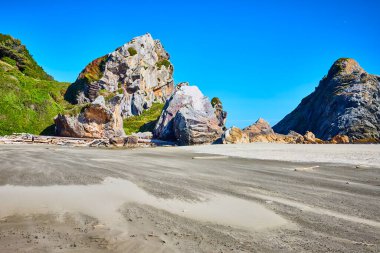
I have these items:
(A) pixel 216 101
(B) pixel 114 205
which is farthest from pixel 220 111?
(B) pixel 114 205

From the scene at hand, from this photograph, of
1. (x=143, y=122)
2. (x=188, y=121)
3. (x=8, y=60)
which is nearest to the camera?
(x=188, y=121)

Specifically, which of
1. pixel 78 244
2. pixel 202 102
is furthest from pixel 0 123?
pixel 78 244

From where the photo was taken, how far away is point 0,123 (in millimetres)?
32312

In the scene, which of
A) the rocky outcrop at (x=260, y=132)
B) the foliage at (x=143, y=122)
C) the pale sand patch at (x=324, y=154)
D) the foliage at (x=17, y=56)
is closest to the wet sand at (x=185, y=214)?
the pale sand patch at (x=324, y=154)

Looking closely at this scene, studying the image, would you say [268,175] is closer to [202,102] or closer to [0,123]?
[202,102]

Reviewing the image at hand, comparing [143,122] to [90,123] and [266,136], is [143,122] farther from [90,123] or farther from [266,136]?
[266,136]

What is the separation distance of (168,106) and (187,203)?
33495mm

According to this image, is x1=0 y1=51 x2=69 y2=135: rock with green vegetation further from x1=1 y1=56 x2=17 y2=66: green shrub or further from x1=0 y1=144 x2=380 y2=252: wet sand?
x1=0 y1=144 x2=380 y2=252: wet sand

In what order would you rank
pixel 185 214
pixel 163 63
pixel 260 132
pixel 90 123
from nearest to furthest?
pixel 185 214
pixel 260 132
pixel 90 123
pixel 163 63

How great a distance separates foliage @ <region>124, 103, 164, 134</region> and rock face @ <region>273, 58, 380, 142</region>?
26190 mm

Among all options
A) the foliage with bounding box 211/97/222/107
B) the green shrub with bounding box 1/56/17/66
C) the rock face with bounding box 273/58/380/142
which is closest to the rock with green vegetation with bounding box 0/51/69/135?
the green shrub with bounding box 1/56/17/66

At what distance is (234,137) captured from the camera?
96.0 ft

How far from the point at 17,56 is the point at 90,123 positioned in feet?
77.5

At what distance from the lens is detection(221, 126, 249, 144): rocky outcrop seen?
29.0 metres
